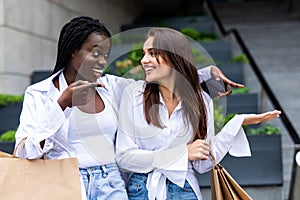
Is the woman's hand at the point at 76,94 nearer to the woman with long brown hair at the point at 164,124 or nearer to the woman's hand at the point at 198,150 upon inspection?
the woman with long brown hair at the point at 164,124

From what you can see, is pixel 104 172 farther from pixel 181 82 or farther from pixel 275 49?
pixel 275 49

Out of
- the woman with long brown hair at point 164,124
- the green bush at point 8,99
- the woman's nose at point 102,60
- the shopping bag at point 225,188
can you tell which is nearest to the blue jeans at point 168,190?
the woman with long brown hair at point 164,124

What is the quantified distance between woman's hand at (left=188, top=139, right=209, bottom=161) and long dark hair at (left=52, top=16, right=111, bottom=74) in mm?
761

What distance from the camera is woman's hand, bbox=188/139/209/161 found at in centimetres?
305

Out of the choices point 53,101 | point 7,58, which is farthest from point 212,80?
point 7,58

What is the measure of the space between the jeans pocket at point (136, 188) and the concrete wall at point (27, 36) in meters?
4.33

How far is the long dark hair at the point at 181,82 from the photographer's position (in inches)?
120

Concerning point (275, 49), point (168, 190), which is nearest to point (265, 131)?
point (168, 190)

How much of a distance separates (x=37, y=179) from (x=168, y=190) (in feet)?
2.27

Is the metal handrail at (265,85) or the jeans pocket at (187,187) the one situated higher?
the jeans pocket at (187,187)

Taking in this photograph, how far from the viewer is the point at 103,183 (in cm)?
309

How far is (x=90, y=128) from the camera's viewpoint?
3092 millimetres

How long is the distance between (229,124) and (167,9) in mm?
14783

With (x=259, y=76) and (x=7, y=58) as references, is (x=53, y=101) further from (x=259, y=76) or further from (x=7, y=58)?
(x=259, y=76)
